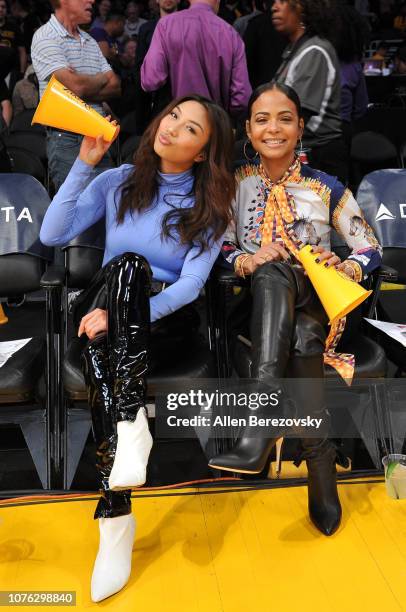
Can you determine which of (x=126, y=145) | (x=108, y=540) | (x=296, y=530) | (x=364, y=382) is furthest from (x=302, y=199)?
(x=126, y=145)

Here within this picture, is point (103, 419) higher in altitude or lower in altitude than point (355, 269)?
lower

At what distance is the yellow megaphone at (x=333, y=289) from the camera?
228cm

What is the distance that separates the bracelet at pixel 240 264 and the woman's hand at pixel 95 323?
558 millimetres

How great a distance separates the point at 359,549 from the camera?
2.22m

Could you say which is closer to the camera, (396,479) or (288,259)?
(396,479)

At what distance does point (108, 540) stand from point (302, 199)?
140cm

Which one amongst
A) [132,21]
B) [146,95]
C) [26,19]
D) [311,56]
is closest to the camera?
[311,56]

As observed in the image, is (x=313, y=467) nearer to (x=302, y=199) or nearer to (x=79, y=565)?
(x=79, y=565)

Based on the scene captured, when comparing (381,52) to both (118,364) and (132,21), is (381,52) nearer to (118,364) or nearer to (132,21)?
(132,21)

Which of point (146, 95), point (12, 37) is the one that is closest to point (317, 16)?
point (146, 95)

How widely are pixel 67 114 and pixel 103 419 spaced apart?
96cm

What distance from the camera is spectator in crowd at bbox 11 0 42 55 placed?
7.74 metres

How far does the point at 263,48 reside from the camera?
3963 mm

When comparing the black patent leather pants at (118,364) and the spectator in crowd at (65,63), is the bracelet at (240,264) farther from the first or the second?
the spectator in crowd at (65,63)
